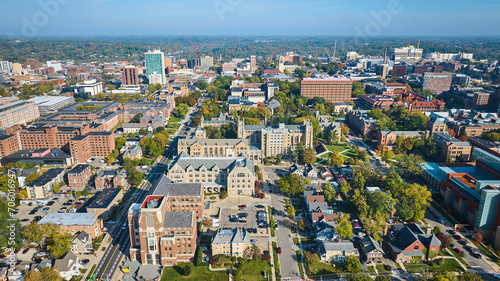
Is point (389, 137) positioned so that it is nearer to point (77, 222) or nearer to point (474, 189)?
point (474, 189)

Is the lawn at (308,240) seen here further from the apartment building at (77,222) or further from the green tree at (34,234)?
the green tree at (34,234)

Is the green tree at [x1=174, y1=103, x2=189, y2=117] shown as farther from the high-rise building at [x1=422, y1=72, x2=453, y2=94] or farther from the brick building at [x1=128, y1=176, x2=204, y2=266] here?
the high-rise building at [x1=422, y1=72, x2=453, y2=94]

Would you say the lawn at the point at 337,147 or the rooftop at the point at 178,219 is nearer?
the rooftop at the point at 178,219

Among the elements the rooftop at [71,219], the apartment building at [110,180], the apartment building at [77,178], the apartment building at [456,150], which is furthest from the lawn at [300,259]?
the apartment building at [456,150]

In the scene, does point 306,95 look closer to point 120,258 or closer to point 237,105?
point 237,105

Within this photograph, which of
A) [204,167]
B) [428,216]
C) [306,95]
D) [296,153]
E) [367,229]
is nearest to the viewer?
[367,229]

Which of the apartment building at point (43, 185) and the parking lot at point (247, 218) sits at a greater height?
the apartment building at point (43, 185)

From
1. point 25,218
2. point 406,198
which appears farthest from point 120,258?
point 406,198
